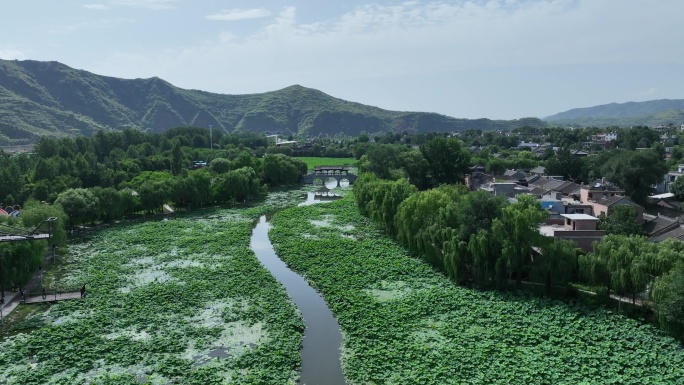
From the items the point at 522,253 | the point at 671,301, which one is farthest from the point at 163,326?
the point at 671,301

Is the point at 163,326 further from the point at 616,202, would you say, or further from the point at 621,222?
the point at 616,202

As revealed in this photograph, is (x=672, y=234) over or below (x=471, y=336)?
over

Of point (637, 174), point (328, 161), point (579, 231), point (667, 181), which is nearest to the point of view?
point (579, 231)

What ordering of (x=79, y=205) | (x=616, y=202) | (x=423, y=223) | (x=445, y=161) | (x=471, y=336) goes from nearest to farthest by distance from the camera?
(x=471, y=336) < (x=423, y=223) < (x=616, y=202) < (x=79, y=205) < (x=445, y=161)

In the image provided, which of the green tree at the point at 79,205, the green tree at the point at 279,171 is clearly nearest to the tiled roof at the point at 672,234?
the green tree at the point at 79,205

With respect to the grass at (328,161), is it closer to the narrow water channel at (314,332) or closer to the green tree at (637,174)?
the green tree at (637,174)

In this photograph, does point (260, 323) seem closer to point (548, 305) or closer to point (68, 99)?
point (548, 305)

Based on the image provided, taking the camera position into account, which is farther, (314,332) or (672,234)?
(672,234)

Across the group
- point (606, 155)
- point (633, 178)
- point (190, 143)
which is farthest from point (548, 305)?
point (190, 143)
